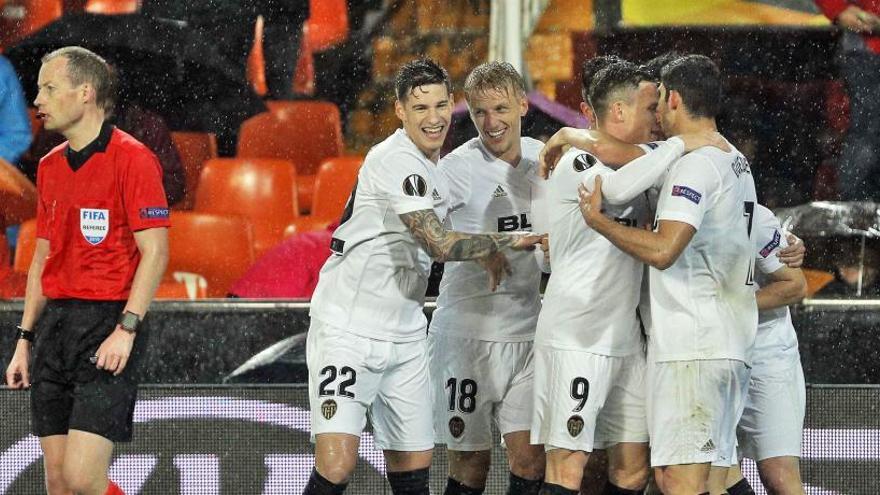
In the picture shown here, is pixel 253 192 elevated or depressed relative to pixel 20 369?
elevated

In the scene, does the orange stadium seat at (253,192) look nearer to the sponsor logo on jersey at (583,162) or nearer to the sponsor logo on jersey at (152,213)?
the sponsor logo on jersey at (152,213)

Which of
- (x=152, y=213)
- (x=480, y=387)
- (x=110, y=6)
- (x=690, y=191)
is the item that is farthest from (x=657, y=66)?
(x=110, y=6)

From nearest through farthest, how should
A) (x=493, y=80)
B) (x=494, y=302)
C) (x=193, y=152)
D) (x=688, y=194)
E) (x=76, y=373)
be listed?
(x=688, y=194) → (x=76, y=373) → (x=493, y=80) → (x=494, y=302) → (x=193, y=152)

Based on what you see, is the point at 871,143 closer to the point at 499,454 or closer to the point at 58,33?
the point at 499,454

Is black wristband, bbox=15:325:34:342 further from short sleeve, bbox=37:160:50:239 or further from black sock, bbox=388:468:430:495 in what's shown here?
black sock, bbox=388:468:430:495

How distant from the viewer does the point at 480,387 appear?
188 inches

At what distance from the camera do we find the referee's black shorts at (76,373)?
4391 millimetres

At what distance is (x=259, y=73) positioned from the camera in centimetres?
809

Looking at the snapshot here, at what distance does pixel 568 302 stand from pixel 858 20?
3.63 meters

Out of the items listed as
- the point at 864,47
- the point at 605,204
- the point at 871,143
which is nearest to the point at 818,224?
the point at 871,143

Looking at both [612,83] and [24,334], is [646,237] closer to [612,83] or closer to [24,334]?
[612,83]

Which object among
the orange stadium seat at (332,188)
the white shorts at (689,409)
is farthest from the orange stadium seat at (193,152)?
the white shorts at (689,409)

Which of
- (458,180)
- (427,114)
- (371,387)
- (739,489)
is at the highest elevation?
(427,114)

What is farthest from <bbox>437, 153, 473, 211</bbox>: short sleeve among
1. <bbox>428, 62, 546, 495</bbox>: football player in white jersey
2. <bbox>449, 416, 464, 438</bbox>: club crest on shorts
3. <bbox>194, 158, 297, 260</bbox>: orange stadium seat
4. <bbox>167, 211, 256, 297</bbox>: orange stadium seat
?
<bbox>194, 158, 297, 260</bbox>: orange stadium seat
